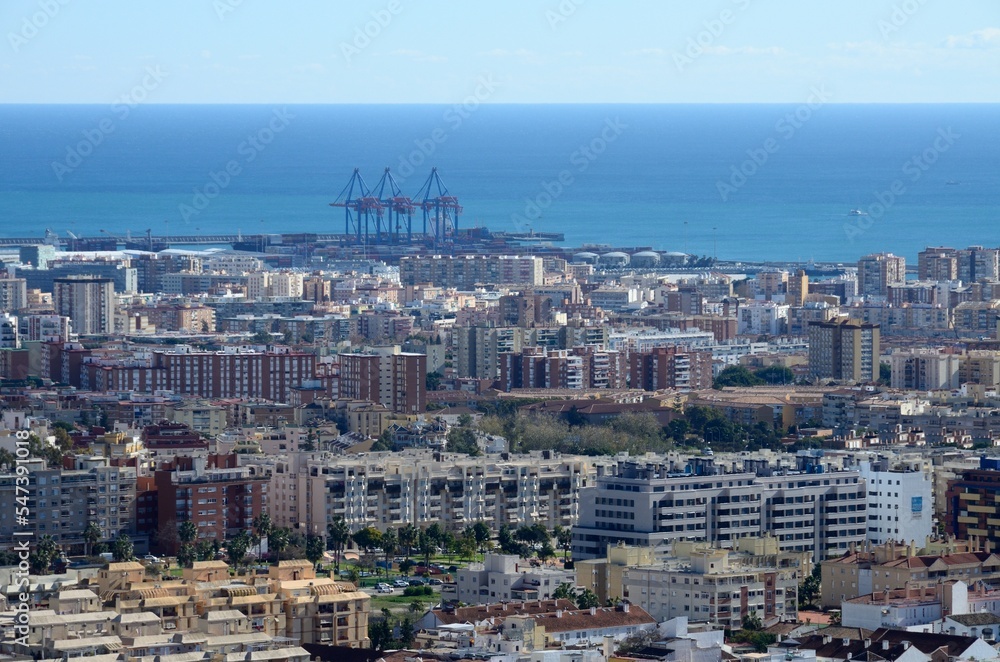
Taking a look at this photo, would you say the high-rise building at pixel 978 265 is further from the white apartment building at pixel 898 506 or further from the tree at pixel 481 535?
the tree at pixel 481 535

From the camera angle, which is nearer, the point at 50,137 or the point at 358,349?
the point at 358,349

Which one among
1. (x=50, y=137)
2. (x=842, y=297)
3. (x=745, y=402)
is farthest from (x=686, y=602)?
(x=50, y=137)

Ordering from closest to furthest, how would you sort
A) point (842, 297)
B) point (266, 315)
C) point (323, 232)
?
point (266, 315) → point (842, 297) → point (323, 232)

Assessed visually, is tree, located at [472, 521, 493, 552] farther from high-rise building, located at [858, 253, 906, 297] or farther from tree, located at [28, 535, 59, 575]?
high-rise building, located at [858, 253, 906, 297]

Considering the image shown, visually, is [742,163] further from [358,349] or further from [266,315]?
[358,349]

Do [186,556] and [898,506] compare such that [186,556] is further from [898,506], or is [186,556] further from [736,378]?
[736,378]

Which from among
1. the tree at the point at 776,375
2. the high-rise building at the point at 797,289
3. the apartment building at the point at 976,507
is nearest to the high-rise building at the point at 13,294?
the high-rise building at the point at 797,289
